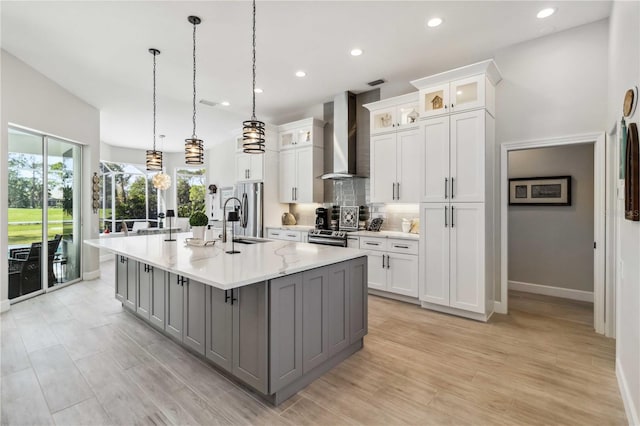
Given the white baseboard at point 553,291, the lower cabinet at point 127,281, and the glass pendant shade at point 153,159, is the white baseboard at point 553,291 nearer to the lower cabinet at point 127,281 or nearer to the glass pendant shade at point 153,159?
the lower cabinet at point 127,281

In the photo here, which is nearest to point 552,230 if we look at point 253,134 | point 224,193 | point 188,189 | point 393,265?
point 393,265

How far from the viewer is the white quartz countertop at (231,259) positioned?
6.11 feet

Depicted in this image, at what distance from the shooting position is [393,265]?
428 centimetres

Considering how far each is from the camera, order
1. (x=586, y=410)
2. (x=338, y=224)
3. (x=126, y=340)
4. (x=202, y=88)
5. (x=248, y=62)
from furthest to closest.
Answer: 1. (x=338, y=224)
2. (x=202, y=88)
3. (x=248, y=62)
4. (x=126, y=340)
5. (x=586, y=410)

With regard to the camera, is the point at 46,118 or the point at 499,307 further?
the point at 46,118

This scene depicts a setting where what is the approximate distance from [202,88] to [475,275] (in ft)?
15.8

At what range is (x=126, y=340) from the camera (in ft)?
10.0

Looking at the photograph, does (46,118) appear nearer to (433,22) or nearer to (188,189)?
(433,22)

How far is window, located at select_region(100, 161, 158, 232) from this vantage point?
8727 mm

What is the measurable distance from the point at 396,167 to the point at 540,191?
7.43 feet

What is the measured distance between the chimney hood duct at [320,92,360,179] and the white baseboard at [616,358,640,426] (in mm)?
3763

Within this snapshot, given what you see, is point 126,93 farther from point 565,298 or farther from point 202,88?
point 565,298

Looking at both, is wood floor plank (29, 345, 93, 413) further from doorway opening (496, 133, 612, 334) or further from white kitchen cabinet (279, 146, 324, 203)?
doorway opening (496, 133, 612, 334)

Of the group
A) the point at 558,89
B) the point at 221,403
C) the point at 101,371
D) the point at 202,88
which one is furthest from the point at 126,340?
the point at 558,89
